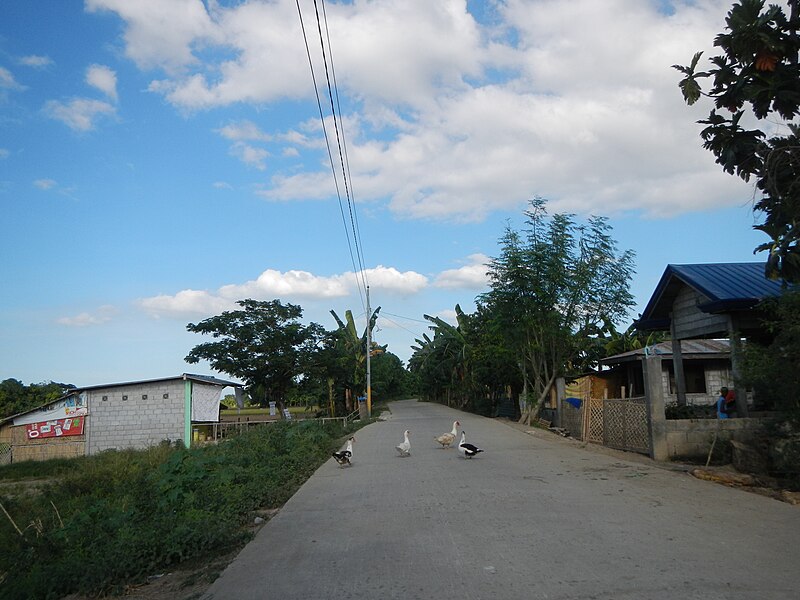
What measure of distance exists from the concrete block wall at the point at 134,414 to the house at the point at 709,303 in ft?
75.3

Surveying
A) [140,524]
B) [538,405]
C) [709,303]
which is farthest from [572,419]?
[140,524]

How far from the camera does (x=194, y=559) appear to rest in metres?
7.41

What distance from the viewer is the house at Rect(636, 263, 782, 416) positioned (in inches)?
546

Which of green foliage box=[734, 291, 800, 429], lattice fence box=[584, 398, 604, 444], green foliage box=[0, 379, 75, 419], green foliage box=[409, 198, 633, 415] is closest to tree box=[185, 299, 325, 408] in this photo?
green foliage box=[0, 379, 75, 419]

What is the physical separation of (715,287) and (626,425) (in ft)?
12.9

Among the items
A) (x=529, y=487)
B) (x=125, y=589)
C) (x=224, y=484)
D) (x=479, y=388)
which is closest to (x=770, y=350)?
(x=529, y=487)

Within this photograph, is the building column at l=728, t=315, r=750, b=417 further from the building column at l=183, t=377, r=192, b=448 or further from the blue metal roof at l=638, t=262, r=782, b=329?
the building column at l=183, t=377, r=192, b=448

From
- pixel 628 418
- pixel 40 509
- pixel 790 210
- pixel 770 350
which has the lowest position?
pixel 40 509

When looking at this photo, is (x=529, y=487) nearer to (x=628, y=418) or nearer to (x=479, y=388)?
(x=628, y=418)

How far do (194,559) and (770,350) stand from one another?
9.83m

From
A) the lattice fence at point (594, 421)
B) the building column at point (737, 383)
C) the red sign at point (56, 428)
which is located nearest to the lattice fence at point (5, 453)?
the red sign at point (56, 428)

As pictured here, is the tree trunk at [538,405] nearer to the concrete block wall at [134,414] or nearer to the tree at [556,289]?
the tree at [556,289]

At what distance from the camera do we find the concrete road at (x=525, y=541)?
18.0 ft

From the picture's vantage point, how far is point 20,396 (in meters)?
42.9
